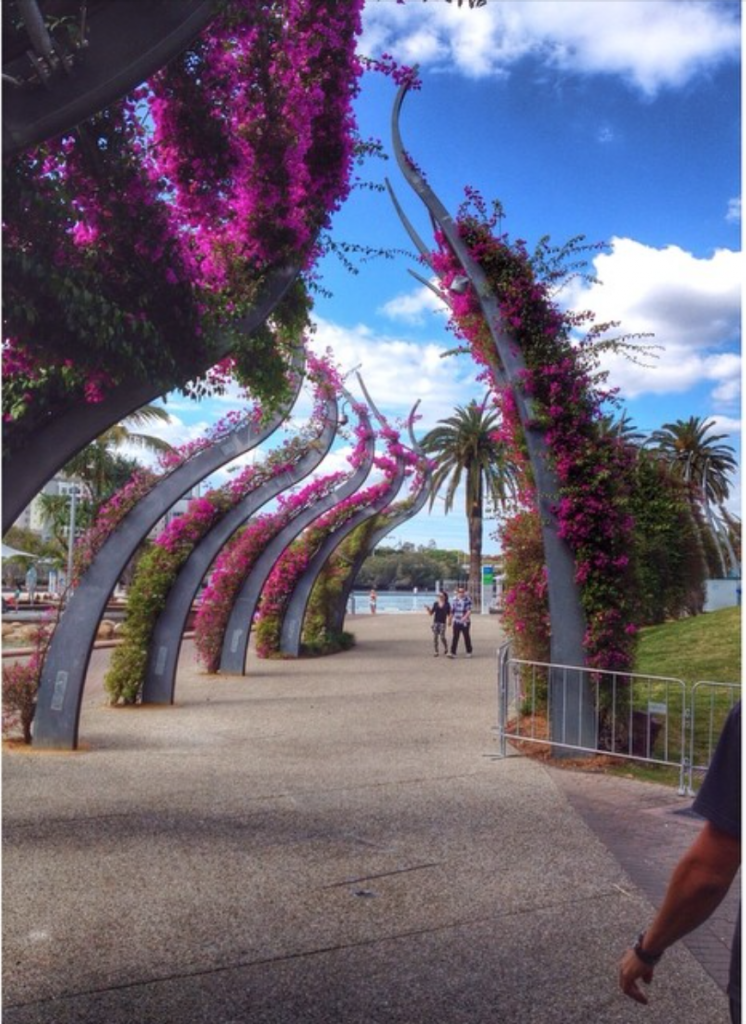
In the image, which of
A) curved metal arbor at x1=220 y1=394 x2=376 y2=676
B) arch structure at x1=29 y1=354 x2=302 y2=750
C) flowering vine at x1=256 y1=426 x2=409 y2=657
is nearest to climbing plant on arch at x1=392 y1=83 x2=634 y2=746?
arch structure at x1=29 y1=354 x2=302 y2=750

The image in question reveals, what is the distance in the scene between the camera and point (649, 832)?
21.0 feet

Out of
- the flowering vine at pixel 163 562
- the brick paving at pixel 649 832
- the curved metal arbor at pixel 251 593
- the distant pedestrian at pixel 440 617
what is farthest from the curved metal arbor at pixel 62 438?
the distant pedestrian at pixel 440 617

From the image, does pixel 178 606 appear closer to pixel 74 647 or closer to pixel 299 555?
pixel 74 647

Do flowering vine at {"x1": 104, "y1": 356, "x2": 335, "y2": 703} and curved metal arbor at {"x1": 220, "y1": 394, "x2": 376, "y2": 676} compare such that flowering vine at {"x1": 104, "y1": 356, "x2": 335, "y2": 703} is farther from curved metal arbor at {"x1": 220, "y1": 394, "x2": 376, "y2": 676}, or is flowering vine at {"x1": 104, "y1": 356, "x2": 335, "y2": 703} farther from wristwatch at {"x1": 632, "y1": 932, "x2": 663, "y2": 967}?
wristwatch at {"x1": 632, "y1": 932, "x2": 663, "y2": 967}

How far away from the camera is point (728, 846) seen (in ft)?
6.22

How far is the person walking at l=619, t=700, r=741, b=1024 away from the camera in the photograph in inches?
73.0

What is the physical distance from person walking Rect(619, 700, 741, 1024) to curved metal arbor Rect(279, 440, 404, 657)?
749 inches

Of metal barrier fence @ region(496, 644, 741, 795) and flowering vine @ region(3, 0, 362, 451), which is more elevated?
flowering vine @ region(3, 0, 362, 451)

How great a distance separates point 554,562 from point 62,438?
5711 mm

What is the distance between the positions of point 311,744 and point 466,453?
12.6 meters

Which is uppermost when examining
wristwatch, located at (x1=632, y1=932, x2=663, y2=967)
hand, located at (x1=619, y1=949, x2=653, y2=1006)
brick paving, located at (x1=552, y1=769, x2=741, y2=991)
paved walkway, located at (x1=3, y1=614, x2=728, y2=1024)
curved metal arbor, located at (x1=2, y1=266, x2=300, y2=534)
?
curved metal arbor, located at (x1=2, y1=266, x2=300, y2=534)

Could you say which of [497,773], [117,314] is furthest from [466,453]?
[117,314]

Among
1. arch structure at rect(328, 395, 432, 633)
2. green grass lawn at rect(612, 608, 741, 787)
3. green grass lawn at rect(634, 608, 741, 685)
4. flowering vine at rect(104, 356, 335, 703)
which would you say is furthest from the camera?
arch structure at rect(328, 395, 432, 633)

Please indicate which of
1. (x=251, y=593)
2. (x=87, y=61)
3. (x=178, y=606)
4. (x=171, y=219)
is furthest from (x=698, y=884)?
(x=251, y=593)
